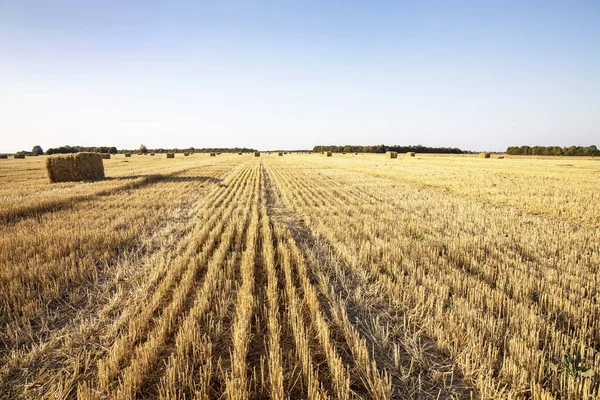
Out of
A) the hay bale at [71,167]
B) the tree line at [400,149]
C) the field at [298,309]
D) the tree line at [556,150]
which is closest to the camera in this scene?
the field at [298,309]

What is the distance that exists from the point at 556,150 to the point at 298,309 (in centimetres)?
9387

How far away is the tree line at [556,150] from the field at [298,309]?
259ft

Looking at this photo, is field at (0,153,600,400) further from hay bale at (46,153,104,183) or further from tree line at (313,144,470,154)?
tree line at (313,144,470,154)

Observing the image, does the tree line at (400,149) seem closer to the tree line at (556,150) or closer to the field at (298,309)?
the tree line at (556,150)

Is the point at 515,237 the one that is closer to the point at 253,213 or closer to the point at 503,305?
the point at 503,305

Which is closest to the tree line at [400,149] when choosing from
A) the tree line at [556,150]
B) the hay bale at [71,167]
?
the tree line at [556,150]

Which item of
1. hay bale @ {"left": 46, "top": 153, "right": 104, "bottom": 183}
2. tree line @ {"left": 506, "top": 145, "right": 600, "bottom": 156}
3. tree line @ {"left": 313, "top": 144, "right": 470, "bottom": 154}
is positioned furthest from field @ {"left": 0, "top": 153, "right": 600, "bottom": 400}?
tree line @ {"left": 313, "top": 144, "right": 470, "bottom": 154}

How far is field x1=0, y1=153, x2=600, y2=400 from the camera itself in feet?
9.53

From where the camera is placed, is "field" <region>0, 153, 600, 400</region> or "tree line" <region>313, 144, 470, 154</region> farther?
"tree line" <region>313, 144, 470, 154</region>

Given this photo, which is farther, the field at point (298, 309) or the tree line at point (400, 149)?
the tree line at point (400, 149)

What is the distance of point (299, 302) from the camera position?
14.5ft

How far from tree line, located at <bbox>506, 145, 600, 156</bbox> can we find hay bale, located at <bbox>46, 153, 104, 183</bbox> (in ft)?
292

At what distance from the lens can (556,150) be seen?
73188 mm

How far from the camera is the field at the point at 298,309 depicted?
2.90 m
